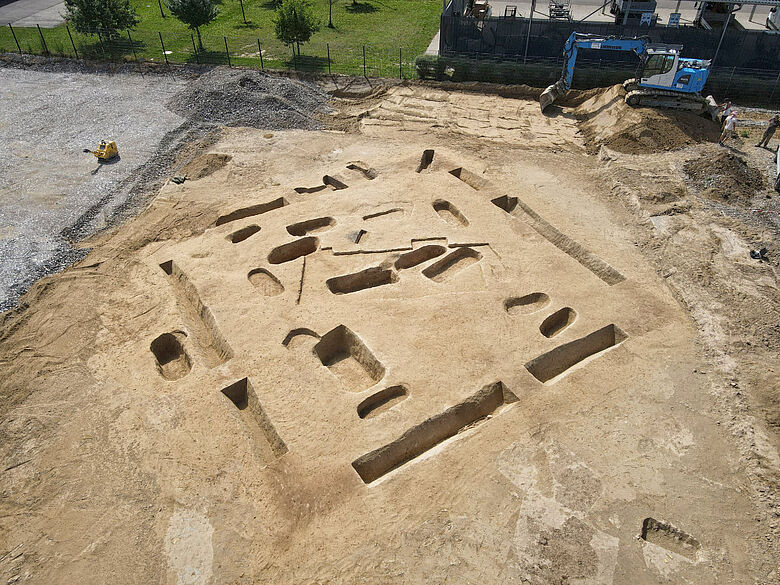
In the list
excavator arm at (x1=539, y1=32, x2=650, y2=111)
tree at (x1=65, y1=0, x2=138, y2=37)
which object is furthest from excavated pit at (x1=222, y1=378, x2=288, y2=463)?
tree at (x1=65, y1=0, x2=138, y2=37)

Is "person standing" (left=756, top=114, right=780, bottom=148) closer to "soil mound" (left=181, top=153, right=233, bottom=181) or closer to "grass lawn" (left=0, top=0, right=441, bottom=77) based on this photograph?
"grass lawn" (left=0, top=0, right=441, bottom=77)

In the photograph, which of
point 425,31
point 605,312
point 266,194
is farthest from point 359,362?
point 425,31

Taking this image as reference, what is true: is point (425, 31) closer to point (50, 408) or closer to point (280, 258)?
point (280, 258)

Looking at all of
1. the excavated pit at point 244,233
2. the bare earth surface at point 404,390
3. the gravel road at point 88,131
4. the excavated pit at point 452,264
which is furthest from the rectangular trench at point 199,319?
the excavated pit at point 452,264

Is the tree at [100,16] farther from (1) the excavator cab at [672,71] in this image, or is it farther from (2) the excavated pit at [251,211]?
(1) the excavator cab at [672,71]

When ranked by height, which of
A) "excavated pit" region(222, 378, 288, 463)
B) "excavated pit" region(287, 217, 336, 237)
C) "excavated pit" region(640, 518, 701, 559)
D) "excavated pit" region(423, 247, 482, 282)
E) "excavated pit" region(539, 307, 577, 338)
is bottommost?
"excavated pit" region(640, 518, 701, 559)

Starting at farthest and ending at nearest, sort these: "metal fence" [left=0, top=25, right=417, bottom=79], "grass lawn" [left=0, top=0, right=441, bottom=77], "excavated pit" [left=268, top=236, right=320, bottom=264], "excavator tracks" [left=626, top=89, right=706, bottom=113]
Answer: "grass lawn" [left=0, top=0, right=441, bottom=77] → "metal fence" [left=0, top=25, right=417, bottom=79] → "excavator tracks" [left=626, top=89, right=706, bottom=113] → "excavated pit" [left=268, top=236, right=320, bottom=264]

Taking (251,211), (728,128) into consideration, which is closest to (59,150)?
(251,211)

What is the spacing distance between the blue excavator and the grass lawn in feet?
34.0

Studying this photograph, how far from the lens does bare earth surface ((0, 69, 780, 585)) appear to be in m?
8.76

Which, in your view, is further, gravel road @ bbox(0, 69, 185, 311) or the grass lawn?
the grass lawn

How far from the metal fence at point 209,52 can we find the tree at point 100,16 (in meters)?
0.30

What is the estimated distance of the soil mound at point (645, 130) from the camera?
19766mm

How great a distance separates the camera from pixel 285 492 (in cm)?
936
